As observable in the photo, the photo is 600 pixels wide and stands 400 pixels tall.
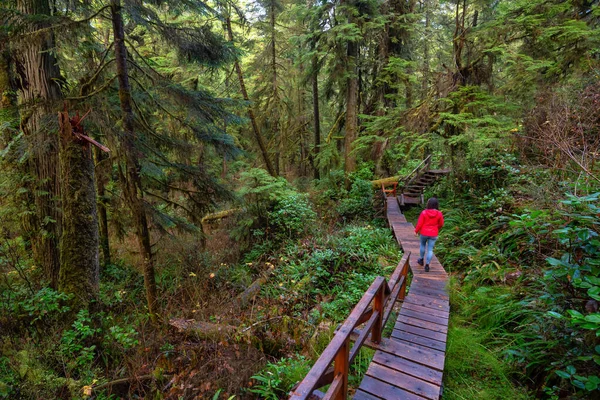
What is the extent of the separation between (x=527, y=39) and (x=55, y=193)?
14.9 meters

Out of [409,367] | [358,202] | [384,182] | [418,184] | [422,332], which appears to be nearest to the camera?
[409,367]

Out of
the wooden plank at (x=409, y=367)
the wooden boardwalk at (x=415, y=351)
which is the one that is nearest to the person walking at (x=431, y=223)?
the wooden boardwalk at (x=415, y=351)

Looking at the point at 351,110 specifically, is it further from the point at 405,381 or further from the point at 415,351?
the point at 405,381

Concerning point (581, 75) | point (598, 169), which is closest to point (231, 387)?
point (598, 169)

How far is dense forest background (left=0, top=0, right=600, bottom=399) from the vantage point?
12.5 ft

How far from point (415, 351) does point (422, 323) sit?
2.56 ft

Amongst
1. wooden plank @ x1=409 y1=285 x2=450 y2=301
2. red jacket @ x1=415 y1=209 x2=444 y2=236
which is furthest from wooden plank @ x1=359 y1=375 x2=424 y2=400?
red jacket @ x1=415 y1=209 x2=444 y2=236

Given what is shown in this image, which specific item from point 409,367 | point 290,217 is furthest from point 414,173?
point 409,367

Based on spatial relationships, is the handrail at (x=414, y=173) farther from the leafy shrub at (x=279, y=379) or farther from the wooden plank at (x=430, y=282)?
the leafy shrub at (x=279, y=379)

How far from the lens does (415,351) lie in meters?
3.93

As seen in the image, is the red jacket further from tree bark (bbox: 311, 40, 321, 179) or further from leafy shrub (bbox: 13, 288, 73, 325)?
tree bark (bbox: 311, 40, 321, 179)

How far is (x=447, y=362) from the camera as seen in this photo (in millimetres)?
4027

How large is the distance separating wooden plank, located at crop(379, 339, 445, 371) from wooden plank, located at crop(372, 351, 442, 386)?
0.06 metres

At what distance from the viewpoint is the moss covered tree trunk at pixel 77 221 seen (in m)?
5.02
